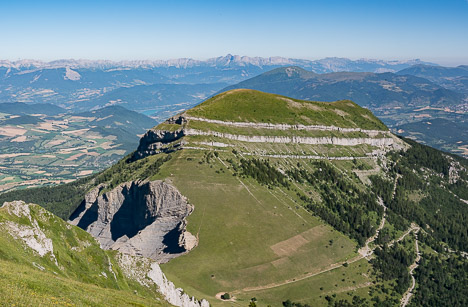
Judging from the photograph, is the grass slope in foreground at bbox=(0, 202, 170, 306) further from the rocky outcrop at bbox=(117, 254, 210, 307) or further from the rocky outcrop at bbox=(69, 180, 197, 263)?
the rocky outcrop at bbox=(69, 180, 197, 263)

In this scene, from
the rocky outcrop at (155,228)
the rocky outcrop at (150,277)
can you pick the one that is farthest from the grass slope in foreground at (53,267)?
the rocky outcrop at (155,228)

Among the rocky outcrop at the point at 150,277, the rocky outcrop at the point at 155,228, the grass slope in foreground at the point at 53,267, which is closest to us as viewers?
the grass slope in foreground at the point at 53,267

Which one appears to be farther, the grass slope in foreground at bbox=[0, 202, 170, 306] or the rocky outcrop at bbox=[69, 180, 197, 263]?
the rocky outcrop at bbox=[69, 180, 197, 263]

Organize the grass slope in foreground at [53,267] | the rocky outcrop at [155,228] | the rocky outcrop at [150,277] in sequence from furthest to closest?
1. the rocky outcrop at [155,228]
2. the rocky outcrop at [150,277]
3. the grass slope in foreground at [53,267]

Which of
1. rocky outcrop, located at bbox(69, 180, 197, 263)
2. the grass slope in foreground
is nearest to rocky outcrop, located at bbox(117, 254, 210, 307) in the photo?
the grass slope in foreground

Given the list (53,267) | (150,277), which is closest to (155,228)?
(150,277)

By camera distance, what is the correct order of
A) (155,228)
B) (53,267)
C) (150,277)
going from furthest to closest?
(155,228) → (150,277) → (53,267)

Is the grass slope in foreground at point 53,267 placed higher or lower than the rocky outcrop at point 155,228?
higher

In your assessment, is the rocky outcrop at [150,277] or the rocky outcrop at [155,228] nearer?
the rocky outcrop at [150,277]

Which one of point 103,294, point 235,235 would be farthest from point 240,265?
point 103,294

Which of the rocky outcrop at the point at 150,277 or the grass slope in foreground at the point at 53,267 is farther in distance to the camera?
the rocky outcrop at the point at 150,277

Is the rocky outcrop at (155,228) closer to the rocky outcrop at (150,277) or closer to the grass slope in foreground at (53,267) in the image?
the rocky outcrop at (150,277)

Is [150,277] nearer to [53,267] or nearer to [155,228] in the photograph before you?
[53,267]

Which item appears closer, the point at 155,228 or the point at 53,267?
the point at 53,267
